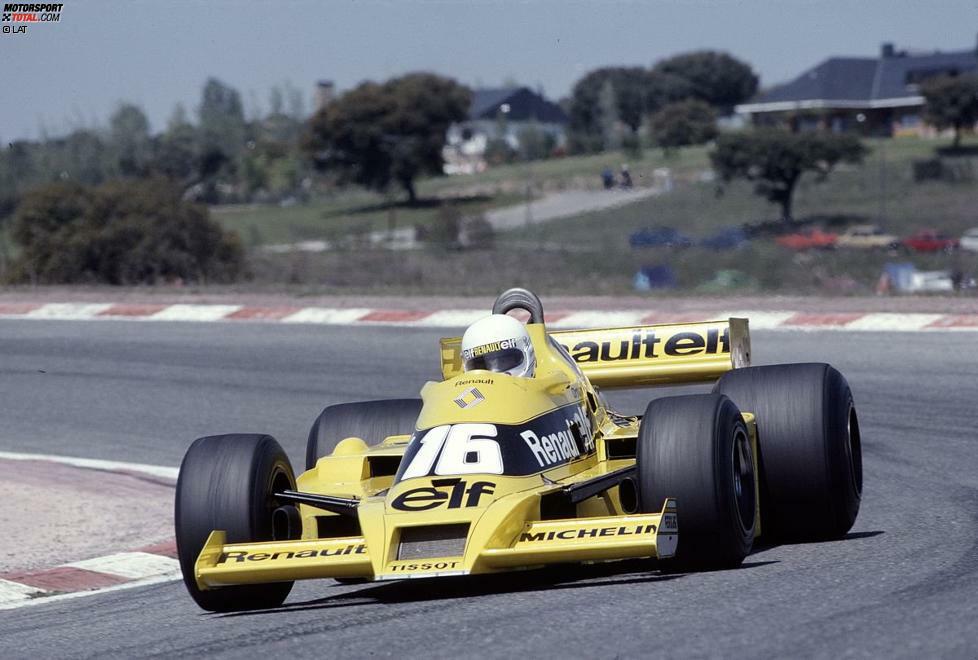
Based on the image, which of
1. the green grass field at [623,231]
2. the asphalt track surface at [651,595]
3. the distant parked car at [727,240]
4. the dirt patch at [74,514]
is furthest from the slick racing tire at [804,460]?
the distant parked car at [727,240]

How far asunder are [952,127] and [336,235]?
126ft

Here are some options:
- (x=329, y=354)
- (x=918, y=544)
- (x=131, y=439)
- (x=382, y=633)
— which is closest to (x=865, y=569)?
(x=918, y=544)

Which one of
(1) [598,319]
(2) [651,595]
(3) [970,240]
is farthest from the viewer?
(3) [970,240]

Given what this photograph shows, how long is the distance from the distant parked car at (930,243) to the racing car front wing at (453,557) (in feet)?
99.9

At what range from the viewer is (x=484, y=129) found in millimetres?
56344

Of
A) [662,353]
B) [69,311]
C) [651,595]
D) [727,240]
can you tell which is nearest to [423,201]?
[727,240]

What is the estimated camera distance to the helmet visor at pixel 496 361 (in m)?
7.73

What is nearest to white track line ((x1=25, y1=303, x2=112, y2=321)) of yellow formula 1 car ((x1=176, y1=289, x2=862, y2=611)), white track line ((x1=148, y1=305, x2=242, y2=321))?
white track line ((x1=148, y1=305, x2=242, y2=321))

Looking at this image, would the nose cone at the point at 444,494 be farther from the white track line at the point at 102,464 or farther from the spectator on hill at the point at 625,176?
the spectator on hill at the point at 625,176

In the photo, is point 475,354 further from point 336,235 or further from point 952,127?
point 952,127

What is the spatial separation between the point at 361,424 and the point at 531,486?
7.53 ft

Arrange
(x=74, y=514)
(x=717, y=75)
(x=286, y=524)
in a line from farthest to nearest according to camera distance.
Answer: (x=717, y=75), (x=74, y=514), (x=286, y=524)

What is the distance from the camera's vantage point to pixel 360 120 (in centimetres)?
5512

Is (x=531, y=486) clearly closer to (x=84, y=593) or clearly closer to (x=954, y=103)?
(x=84, y=593)
